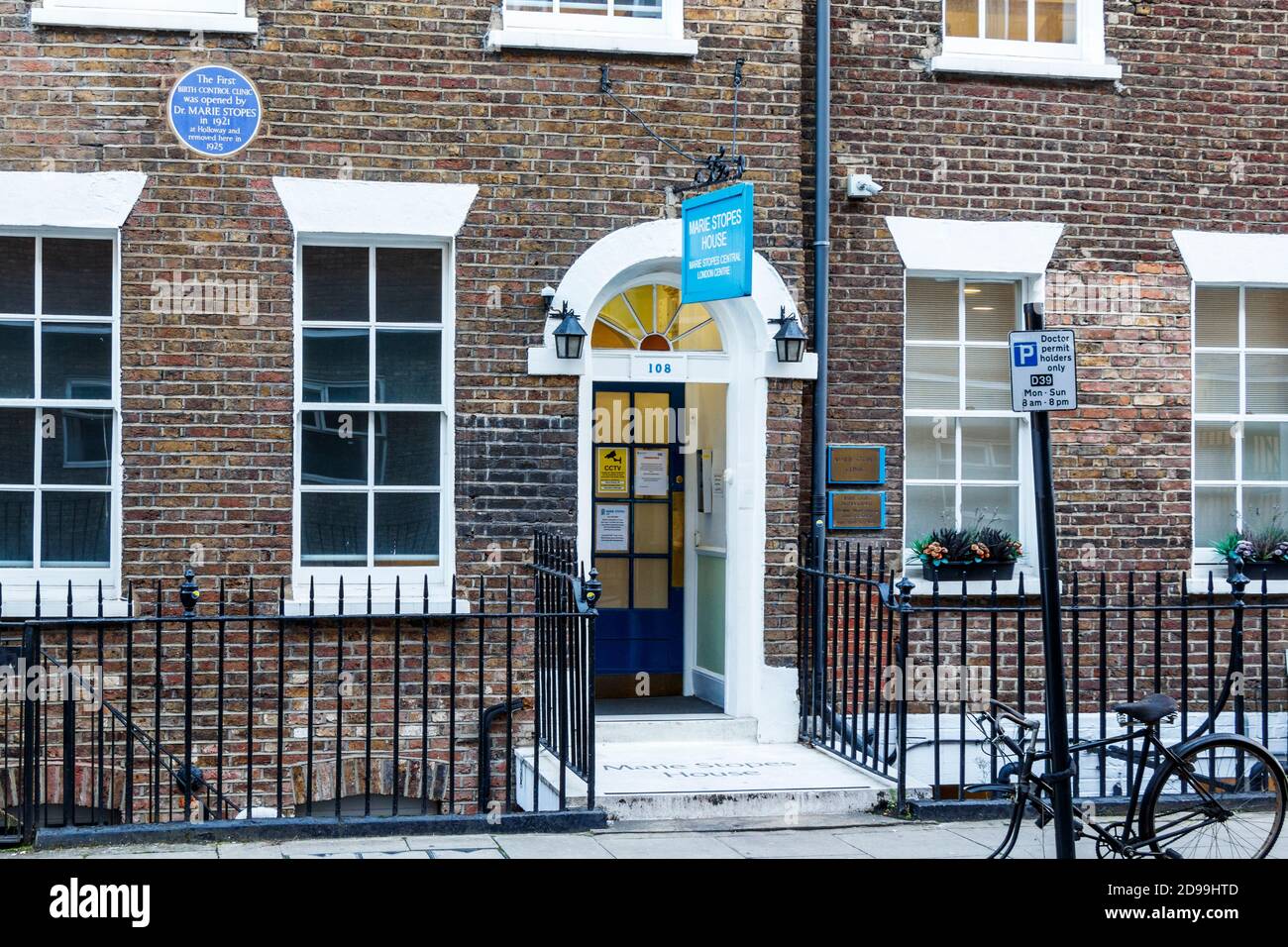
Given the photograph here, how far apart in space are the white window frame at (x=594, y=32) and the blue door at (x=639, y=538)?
230cm

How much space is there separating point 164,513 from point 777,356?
3.93 meters

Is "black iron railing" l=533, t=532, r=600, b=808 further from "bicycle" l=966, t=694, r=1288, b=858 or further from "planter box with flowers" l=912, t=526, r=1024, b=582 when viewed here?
"planter box with flowers" l=912, t=526, r=1024, b=582

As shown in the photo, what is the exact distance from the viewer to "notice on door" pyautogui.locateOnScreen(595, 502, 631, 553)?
11180 millimetres

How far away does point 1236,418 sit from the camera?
447 inches

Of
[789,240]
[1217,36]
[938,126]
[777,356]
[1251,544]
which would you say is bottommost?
[1251,544]

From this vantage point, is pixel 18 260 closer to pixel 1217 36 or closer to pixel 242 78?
pixel 242 78

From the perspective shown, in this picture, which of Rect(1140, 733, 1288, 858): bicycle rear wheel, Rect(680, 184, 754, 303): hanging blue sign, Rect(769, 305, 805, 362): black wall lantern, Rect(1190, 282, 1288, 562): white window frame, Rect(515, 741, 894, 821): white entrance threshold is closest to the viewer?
Rect(1140, 733, 1288, 858): bicycle rear wheel

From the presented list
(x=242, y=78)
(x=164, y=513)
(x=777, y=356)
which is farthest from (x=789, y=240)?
(x=164, y=513)

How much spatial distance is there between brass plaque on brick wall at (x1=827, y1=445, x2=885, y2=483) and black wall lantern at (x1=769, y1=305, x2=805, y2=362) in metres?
0.76

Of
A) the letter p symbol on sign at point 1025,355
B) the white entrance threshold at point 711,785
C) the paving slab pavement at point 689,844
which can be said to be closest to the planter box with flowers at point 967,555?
the white entrance threshold at point 711,785

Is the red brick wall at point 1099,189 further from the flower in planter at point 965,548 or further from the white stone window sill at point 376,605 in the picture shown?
the white stone window sill at point 376,605

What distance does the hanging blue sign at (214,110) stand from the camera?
9664mm

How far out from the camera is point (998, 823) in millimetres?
8695

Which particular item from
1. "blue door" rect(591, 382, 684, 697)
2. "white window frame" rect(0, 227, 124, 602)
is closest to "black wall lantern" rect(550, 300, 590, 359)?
"blue door" rect(591, 382, 684, 697)
